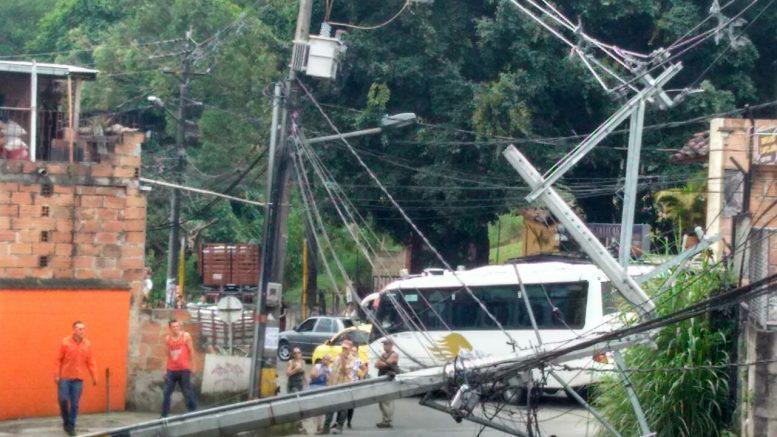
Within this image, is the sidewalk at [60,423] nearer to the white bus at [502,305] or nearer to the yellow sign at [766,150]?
the white bus at [502,305]

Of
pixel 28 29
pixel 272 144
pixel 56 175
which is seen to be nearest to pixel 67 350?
pixel 56 175

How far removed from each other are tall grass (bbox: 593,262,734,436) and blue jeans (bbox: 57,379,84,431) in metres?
7.78

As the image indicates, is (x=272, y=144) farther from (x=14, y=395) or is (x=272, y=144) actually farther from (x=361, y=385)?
(x=361, y=385)

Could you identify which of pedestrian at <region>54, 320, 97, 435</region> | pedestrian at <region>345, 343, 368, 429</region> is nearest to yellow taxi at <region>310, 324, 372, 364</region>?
pedestrian at <region>345, 343, 368, 429</region>

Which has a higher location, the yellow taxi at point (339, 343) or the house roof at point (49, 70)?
the house roof at point (49, 70)

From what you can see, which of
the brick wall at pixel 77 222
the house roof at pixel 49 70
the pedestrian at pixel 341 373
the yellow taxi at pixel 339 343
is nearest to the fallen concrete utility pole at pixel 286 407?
the pedestrian at pixel 341 373

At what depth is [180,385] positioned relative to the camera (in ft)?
63.1

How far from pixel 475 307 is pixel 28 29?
42343 mm

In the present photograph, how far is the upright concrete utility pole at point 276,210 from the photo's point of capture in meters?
20.1

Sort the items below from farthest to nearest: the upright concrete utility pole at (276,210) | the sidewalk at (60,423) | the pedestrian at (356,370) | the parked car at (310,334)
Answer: the parked car at (310,334)
the pedestrian at (356,370)
the upright concrete utility pole at (276,210)
the sidewalk at (60,423)

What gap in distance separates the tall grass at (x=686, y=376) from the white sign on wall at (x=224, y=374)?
8.07m

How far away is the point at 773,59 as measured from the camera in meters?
32.1

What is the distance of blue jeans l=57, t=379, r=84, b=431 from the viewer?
57.1 ft

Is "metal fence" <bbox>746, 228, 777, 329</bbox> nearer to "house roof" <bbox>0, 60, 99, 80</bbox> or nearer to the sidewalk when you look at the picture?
the sidewalk
